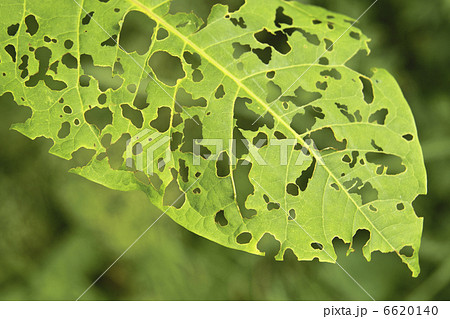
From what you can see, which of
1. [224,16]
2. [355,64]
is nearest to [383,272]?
[355,64]

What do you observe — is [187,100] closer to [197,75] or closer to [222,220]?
[197,75]

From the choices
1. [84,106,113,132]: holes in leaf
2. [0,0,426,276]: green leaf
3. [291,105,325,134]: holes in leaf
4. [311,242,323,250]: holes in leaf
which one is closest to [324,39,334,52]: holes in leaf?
[0,0,426,276]: green leaf

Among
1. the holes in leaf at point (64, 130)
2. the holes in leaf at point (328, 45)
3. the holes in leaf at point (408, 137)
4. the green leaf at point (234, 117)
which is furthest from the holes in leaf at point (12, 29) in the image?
the holes in leaf at point (408, 137)

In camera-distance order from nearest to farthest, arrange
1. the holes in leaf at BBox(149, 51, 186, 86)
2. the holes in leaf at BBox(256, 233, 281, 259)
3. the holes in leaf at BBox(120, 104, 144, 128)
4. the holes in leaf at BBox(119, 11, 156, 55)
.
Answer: the holes in leaf at BBox(120, 104, 144, 128), the holes in leaf at BBox(119, 11, 156, 55), the holes in leaf at BBox(149, 51, 186, 86), the holes in leaf at BBox(256, 233, 281, 259)

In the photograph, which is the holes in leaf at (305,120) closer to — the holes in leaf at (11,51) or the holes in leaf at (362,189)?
the holes in leaf at (362,189)

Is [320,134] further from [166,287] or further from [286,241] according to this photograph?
[166,287]

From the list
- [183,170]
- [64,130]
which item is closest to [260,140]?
[183,170]

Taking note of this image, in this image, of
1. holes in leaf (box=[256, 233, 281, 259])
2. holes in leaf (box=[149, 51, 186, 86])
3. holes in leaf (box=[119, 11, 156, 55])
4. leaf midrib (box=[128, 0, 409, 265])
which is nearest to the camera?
leaf midrib (box=[128, 0, 409, 265])

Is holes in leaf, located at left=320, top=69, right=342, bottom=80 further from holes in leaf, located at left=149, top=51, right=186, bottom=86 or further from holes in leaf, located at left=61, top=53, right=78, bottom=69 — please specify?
holes in leaf, located at left=61, top=53, right=78, bottom=69
